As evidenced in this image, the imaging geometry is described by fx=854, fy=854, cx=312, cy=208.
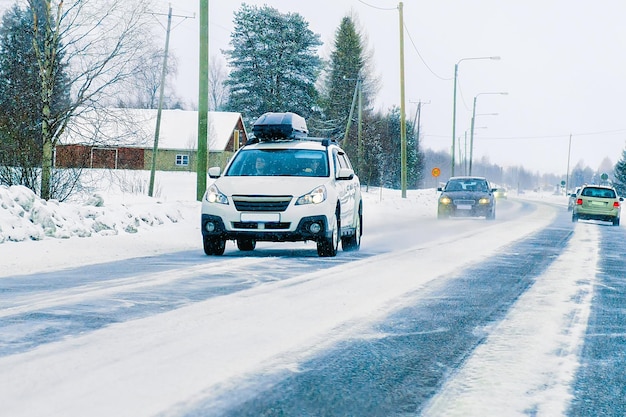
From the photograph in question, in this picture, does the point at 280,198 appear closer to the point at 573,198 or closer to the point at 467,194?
the point at 467,194

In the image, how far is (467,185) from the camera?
3122 centimetres

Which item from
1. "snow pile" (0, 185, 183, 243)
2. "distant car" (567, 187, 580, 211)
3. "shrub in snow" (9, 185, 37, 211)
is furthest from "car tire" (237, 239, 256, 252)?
"distant car" (567, 187, 580, 211)

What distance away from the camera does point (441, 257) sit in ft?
42.8

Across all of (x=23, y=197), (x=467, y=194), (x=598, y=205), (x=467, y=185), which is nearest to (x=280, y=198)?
(x=23, y=197)

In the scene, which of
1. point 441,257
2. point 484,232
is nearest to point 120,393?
point 441,257

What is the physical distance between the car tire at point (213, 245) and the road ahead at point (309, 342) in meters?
1.91

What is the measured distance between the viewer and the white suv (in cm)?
1237

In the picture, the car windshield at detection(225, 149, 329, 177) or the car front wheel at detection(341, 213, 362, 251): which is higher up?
the car windshield at detection(225, 149, 329, 177)

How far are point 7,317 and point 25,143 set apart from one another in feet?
39.8

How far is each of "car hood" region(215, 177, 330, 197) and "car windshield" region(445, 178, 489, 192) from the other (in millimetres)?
18643

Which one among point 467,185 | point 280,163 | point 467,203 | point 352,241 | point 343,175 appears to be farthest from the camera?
point 467,185

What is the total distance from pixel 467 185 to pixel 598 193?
488cm

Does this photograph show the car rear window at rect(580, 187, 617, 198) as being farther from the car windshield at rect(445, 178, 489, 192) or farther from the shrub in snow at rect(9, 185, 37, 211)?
the shrub in snow at rect(9, 185, 37, 211)

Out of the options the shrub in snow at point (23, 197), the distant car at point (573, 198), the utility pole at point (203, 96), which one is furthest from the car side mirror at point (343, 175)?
the distant car at point (573, 198)
